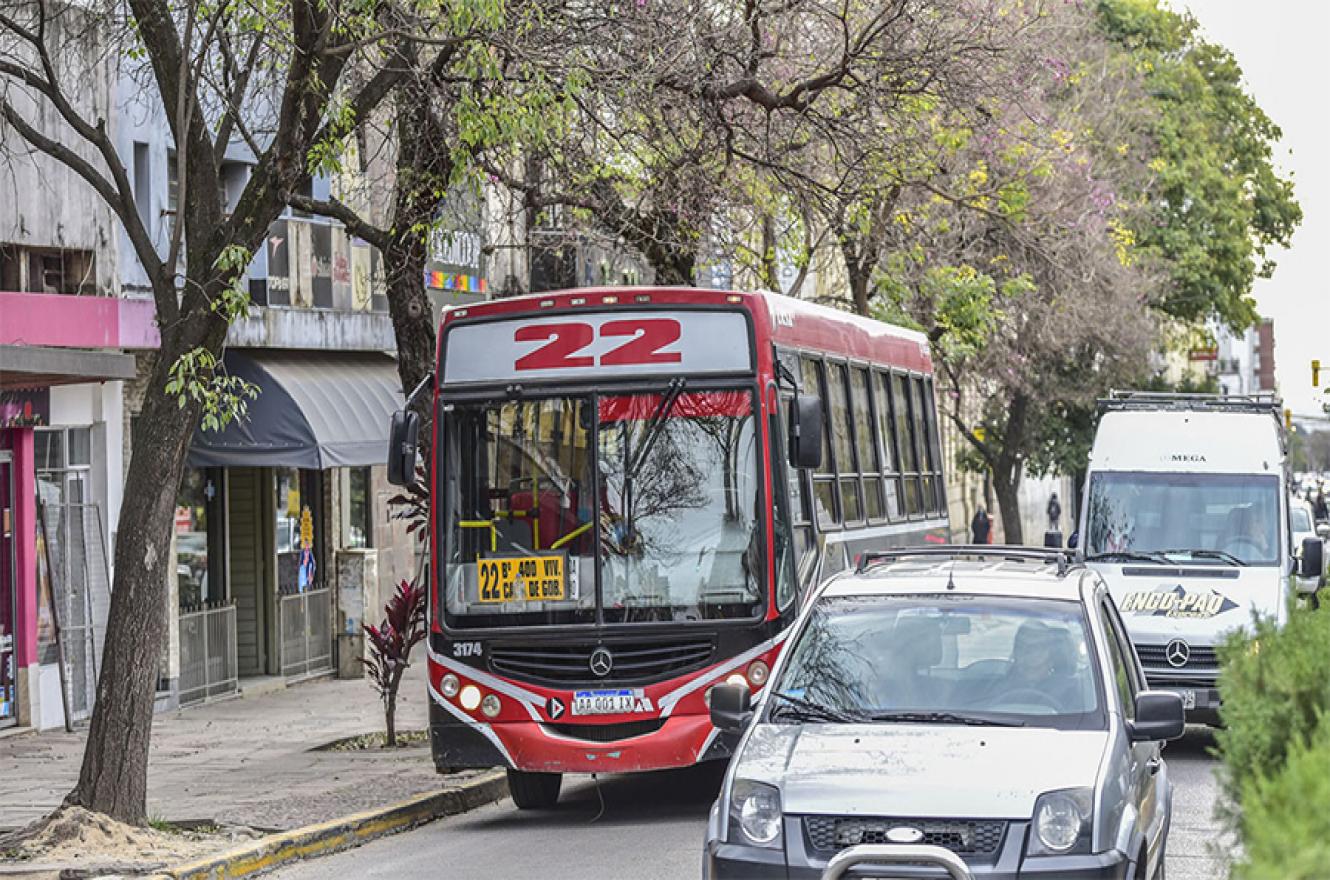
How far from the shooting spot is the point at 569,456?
1380 cm

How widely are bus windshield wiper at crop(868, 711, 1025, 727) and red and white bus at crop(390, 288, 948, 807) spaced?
4675mm

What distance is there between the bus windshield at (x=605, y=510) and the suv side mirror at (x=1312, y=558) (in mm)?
6154

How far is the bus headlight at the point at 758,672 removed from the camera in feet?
44.3

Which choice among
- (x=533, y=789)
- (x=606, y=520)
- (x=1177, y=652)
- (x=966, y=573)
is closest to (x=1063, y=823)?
(x=966, y=573)

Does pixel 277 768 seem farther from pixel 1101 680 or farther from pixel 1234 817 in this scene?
pixel 1234 817

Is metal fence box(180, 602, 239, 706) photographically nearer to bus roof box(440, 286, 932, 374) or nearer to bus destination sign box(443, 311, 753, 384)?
bus roof box(440, 286, 932, 374)

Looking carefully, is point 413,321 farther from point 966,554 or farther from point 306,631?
point 306,631

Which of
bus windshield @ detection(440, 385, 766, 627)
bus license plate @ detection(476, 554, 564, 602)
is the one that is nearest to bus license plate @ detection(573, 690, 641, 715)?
bus windshield @ detection(440, 385, 766, 627)

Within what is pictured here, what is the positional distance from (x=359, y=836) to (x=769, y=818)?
20.4 feet

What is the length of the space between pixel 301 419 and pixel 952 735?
588 inches

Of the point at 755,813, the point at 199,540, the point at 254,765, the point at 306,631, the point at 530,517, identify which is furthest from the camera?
the point at 306,631

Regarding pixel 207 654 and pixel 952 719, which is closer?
pixel 952 719

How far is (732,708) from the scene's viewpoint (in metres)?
9.17

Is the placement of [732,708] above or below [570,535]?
below
